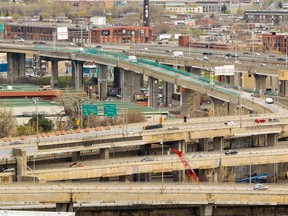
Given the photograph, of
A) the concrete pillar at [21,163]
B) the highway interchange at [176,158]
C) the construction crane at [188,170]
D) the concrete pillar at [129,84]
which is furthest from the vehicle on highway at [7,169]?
the concrete pillar at [129,84]

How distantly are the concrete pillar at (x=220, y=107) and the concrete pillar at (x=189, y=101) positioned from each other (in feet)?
8.80

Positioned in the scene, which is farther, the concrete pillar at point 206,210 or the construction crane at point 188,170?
the construction crane at point 188,170

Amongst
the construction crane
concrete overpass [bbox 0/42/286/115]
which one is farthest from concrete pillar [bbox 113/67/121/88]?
the construction crane

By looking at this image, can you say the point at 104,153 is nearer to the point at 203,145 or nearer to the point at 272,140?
the point at 203,145

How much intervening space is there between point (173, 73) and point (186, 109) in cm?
651

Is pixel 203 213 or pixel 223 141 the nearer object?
pixel 203 213

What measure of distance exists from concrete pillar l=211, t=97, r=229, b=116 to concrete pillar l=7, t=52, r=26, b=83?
3495 centimetres

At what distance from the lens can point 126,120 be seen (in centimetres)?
7506

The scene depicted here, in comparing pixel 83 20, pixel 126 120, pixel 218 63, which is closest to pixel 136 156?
pixel 126 120

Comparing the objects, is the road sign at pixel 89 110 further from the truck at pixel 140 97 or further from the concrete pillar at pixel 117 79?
the concrete pillar at pixel 117 79

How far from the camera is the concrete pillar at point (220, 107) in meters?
86.8

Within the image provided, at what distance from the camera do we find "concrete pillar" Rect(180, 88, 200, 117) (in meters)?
94.5

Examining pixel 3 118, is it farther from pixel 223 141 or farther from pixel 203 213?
pixel 203 213

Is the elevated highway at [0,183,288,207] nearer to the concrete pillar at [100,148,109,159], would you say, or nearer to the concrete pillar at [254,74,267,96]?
the concrete pillar at [100,148,109,159]
